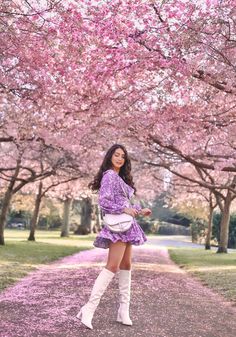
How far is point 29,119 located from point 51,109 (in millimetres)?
1690

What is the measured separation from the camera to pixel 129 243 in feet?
19.0

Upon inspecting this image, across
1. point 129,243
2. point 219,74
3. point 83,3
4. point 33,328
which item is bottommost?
point 33,328

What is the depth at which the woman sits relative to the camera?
5629 millimetres

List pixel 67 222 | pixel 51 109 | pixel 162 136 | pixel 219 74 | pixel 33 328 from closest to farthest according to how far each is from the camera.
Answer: pixel 33 328 → pixel 219 74 → pixel 51 109 → pixel 162 136 → pixel 67 222

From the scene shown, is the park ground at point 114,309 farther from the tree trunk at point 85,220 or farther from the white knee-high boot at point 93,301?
the tree trunk at point 85,220

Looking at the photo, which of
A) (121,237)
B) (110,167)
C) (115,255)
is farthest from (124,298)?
(110,167)

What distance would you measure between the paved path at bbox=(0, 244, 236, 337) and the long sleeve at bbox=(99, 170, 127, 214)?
4.38ft

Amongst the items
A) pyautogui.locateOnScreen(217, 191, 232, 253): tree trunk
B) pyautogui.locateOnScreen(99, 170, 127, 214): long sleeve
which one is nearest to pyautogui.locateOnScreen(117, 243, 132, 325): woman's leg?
pyautogui.locateOnScreen(99, 170, 127, 214): long sleeve

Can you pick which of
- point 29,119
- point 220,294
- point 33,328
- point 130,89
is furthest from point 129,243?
point 29,119

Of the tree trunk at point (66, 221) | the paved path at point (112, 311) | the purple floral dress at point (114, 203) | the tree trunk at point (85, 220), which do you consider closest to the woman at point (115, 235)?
the purple floral dress at point (114, 203)

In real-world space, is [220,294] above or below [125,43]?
below

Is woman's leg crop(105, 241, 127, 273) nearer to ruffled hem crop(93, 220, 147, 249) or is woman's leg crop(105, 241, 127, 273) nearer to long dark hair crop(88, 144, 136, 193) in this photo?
ruffled hem crop(93, 220, 147, 249)

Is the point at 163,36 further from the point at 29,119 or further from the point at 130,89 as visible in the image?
the point at 29,119

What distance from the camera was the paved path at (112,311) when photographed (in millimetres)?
5543
